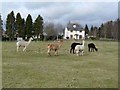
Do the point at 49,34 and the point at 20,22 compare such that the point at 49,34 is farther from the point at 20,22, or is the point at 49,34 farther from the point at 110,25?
the point at 110,25

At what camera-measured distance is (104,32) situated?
11244cm

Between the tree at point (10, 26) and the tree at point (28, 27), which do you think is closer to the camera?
the tree at point (10, 26)

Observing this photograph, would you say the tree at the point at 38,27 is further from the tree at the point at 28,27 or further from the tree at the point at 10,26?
the tree at the point at 10,26

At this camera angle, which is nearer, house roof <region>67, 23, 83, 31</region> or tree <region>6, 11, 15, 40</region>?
tree <region>6, 11, 15, 40</region>

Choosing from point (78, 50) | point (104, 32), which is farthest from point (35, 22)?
point (78, 50)

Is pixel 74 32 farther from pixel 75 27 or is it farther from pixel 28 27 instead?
pixel 28 27

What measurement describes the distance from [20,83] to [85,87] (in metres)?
2.44

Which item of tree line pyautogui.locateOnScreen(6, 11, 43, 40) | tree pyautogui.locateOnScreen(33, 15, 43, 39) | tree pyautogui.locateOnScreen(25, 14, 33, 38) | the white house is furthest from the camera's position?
the white house

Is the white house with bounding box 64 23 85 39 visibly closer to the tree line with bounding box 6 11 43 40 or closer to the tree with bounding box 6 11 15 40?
the tree line with bounding box 6 11 43 40

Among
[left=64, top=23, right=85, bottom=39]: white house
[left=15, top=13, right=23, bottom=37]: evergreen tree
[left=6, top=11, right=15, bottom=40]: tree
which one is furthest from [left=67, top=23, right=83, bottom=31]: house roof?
[left=6, top=11, right=15, bottom=40]: tree

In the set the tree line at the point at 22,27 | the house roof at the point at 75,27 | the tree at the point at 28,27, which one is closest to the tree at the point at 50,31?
the tree line at the point at 22,27

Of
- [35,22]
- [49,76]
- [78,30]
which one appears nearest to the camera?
[49,76]

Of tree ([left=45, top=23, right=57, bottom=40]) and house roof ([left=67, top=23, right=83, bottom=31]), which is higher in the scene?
house roof ([left=67, top=23, right=83, bottom=31])

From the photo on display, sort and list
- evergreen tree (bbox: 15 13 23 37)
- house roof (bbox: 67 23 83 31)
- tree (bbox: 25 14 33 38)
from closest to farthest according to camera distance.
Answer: evergreen tree (bbox: 15 13 23 37)
tree (bbox: 25 14 33 38)
house roof (bbox: 67 23 83 31)
